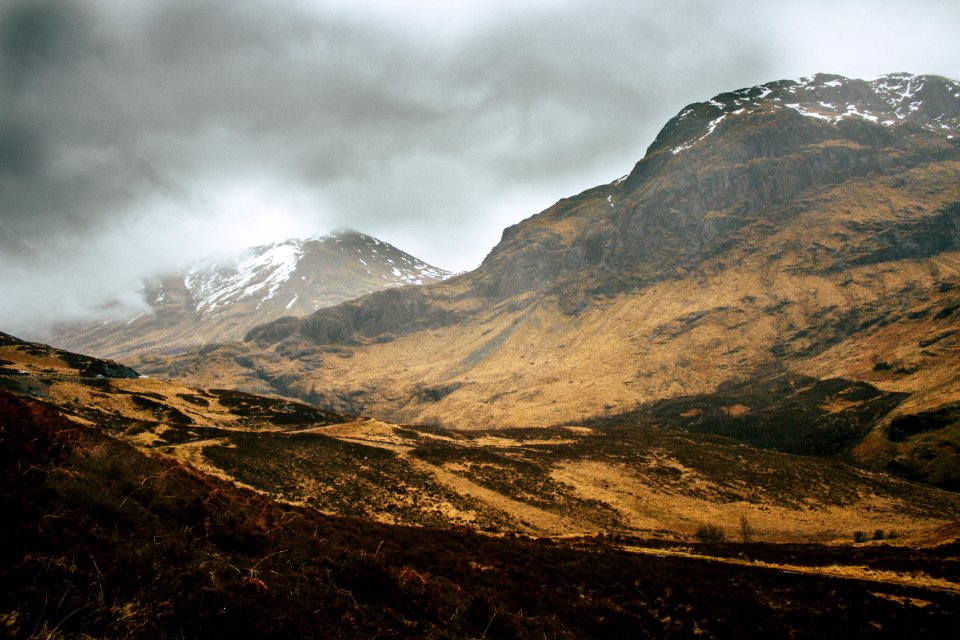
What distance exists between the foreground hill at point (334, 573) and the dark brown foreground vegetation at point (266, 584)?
0.12 ft

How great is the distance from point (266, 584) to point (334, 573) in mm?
1927

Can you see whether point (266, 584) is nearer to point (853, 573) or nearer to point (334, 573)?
point (334, 573)

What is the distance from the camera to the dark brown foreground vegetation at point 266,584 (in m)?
6.24

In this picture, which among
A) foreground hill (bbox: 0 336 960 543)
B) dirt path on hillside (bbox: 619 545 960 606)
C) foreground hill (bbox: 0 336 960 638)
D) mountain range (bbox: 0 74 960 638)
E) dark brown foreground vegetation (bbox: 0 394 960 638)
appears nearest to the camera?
dark brown foreground vegetation (bbox: 0 394 960 638)

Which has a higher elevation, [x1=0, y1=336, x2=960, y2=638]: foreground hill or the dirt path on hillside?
[x1=0, y1=336, x2=960, y2=638]: foreground hill

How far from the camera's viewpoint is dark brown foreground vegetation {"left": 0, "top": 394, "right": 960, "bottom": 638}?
20.5 ft

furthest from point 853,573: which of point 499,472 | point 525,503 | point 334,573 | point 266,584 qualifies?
point 499,472

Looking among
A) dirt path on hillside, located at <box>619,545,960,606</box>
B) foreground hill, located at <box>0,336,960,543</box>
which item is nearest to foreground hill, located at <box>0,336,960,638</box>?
dirt path on hillside, located at <box>619,545,960,606</box>

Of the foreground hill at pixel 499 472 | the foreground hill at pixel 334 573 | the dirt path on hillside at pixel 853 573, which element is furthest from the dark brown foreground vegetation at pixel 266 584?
the foreground hill at pixel 499 472

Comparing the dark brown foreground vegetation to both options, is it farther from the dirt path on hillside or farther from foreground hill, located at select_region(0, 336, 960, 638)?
the dirt path on hillside

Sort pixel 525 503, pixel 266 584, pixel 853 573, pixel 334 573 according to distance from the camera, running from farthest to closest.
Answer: pixel 525 503
pixel 853 573
pixel 334 573
pixel 266 584

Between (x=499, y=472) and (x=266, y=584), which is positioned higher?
(x=266, y=584)

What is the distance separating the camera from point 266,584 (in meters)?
8.03

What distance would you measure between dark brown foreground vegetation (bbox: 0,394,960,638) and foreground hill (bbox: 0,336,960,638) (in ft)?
0.12
